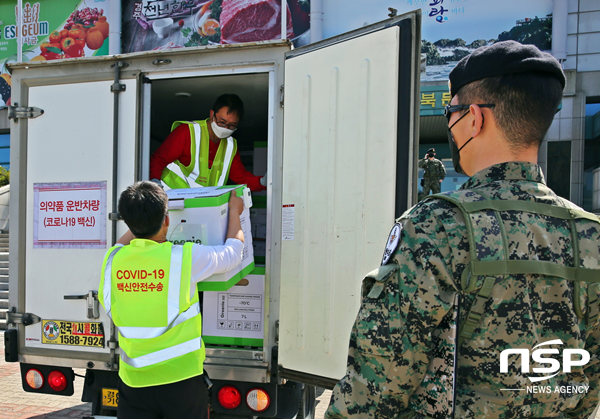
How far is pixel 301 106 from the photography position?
8.57 feet

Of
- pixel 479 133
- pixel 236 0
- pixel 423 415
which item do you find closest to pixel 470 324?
pixel 423 415

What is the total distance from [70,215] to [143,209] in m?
1.04

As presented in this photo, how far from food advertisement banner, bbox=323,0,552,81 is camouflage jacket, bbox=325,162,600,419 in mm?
13165

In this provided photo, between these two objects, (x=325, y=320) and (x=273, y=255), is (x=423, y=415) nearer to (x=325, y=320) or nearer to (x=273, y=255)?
(x=325, y=320)

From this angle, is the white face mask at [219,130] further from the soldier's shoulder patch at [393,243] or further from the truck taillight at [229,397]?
the soldier's shoulder patch at [393,243]

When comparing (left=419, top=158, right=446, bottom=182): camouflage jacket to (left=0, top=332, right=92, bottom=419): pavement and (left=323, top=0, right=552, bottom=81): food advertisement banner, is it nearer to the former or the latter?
(left=0, top=332, right=92, bottom=419): pavement

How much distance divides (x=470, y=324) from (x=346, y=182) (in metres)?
1.45

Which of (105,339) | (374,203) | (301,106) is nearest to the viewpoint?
(374,203)

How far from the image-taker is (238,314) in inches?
114

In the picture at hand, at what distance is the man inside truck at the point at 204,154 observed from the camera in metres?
3.30

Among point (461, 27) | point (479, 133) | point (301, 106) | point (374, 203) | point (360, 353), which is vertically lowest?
point (360, 353)

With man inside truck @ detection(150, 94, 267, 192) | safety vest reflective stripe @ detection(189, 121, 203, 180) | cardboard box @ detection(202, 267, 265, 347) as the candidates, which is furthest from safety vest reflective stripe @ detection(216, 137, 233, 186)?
cardboard box @ detection(202, 267, 265, 347)

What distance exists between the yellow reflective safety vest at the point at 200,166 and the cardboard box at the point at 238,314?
0.84m

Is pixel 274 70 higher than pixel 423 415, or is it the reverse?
pixel 274 70
